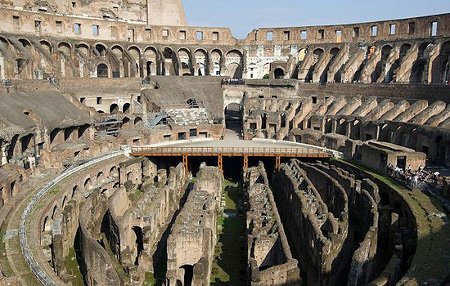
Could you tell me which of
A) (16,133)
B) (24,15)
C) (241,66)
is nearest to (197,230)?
(16,133)

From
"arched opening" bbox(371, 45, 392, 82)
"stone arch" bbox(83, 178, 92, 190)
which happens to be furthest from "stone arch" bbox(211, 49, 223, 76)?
"stone arch" bbox(83, 178, 92, 190)

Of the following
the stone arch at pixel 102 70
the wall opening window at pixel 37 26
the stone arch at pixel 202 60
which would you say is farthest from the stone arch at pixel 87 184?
the stone arch at pixel 202 60

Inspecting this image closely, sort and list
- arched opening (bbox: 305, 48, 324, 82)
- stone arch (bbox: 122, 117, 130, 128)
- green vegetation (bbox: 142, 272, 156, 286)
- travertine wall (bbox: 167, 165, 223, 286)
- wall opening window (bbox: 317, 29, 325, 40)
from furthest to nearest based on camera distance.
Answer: wall opening window (bbox: 317, 29, 325, 40) < arched opening (bbox: 305, 48, 324, 82) < stone arch (bbox: 122, 117, 130, 128) < green vegetation (bbox: 142, 272, 156, 286) < travertine wall (bbox: 167, 165, 223, 286)

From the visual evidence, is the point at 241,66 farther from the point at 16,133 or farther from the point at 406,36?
the point at 16,133

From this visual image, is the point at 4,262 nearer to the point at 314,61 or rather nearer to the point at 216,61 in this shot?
the point at 314,61

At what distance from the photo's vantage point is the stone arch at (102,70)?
46.2 m

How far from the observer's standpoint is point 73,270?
17.9 meters

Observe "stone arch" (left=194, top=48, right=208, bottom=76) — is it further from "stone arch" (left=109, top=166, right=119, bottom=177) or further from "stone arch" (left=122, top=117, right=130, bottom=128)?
"stone arch" (left=109, top=166, right=119, bottom=177)

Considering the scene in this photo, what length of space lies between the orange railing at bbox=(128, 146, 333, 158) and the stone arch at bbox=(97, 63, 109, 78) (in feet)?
52.6

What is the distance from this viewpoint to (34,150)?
2834cm

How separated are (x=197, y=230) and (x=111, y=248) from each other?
465cm

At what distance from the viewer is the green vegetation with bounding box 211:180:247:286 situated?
18094 millimetres

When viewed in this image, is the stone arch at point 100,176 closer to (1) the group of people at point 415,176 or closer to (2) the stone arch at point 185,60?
(1) the group of people at point 415,176

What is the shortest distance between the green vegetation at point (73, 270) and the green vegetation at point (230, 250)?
204 inches
